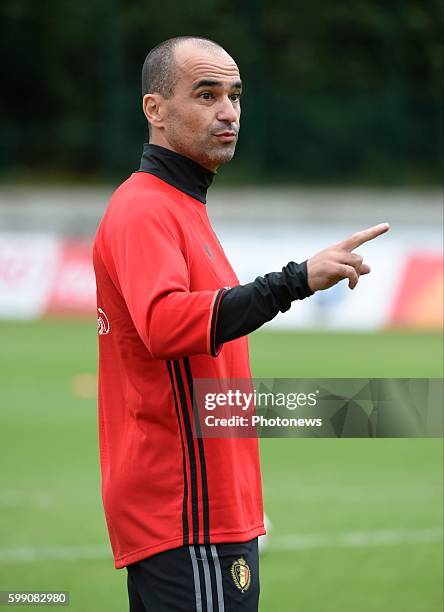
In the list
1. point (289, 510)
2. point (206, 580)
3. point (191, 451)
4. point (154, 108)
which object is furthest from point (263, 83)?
point (206, 580)

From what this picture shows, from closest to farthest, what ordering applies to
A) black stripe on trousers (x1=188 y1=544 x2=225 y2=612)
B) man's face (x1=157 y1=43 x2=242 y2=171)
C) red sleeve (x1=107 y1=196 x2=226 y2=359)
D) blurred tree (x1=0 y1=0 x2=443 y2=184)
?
red sleeve (x1=107 y1=196 x2=226 y2=359)
black stripe on trousers (x1=188 y1=544 x2=225 y2=612)
man's face (x1=157 y1=43 x2=242 y2=171)
blurred tree (x1=0 y1=0 x2=443 y2=184)

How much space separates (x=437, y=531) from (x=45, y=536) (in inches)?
106

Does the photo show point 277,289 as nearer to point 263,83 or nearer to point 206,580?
point 206,580

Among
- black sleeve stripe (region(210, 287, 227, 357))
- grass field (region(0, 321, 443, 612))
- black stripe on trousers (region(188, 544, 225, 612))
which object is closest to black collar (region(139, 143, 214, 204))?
black sleeve stripe (region(210, 287, 227, 357))

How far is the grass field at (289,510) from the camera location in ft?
21.9

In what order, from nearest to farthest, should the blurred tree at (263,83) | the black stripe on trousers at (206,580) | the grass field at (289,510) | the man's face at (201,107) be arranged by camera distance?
the black stripe on trousers at (206,580) → the man's face at (201,107) → the grass field at (289,510) → the blurred tree at (263,83)

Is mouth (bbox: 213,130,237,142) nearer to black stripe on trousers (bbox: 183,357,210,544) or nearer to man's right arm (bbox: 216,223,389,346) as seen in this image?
man's right arm (bbox: 216,223,389,346)

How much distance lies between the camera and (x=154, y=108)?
3.79 meters

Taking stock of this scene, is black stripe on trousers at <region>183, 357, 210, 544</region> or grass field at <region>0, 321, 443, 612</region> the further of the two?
grass field at <region>0, 321, 443, 612</region>

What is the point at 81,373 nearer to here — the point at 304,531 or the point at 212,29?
the point at 304,531

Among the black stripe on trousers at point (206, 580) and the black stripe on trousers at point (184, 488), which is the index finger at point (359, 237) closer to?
the black stripe on trousers at point (184, 488)

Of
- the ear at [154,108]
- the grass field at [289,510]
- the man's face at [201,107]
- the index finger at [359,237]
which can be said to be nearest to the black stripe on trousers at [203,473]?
the index finger at [359,237]

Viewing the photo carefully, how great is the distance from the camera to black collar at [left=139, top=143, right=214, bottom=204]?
12.2 ft

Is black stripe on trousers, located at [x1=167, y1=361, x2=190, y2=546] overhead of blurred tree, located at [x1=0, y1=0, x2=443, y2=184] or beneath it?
beneath
